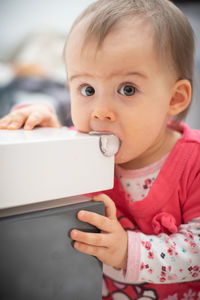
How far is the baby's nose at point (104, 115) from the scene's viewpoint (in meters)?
0.54

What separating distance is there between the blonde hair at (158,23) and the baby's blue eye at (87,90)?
0.09m

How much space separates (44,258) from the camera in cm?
42

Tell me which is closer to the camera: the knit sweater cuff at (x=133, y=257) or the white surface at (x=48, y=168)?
the white surface at (x=48, y=168)

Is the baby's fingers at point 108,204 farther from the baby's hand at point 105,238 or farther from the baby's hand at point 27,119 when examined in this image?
the baby's hand at point 27,119

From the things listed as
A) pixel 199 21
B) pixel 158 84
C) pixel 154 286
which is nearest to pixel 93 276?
pixel 154 286

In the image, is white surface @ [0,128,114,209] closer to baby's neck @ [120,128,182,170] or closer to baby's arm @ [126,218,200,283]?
baby's arm @ [126,218,200,283]

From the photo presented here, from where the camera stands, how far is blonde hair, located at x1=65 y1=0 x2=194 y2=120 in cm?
55

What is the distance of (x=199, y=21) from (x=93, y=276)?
2.81 feet

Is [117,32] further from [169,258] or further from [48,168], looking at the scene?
[169,258]

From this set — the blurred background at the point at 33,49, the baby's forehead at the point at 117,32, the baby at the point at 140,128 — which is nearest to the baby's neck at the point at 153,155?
the baby at the point at 140,128

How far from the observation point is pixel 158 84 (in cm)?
59

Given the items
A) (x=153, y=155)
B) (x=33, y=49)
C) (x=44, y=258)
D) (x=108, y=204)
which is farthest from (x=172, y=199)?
(x=33, y=49)

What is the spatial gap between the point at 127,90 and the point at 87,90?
0.09m

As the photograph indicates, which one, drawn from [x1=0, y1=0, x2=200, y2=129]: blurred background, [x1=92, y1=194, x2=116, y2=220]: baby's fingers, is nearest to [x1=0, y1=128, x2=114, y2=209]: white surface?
[x1=92, y1=194, x2=116, y2=220]: baby's fingers
